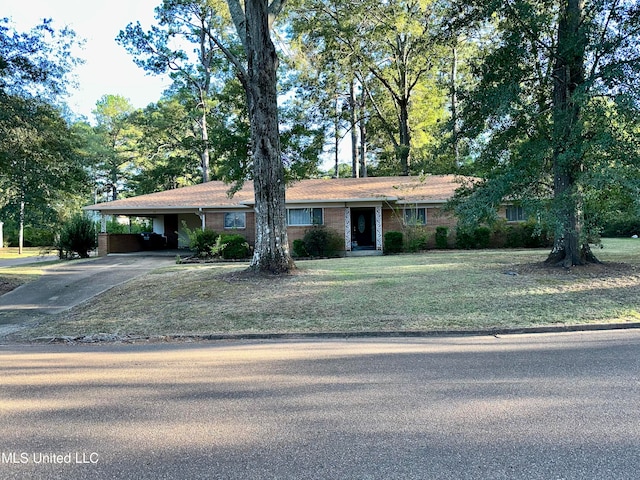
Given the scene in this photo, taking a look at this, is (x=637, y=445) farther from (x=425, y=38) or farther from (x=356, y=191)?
(x=425, y=38)

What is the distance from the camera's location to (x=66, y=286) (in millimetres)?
14422

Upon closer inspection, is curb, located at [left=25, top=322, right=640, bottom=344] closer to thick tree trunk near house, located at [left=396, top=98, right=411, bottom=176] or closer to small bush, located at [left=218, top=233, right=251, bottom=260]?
small bush, located at [left=218, top=233, right=251, bottom=260]

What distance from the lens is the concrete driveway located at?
11.5 m

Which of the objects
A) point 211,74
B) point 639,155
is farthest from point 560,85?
point 211,74

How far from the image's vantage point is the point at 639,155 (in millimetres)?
11016

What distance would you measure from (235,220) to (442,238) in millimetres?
11031

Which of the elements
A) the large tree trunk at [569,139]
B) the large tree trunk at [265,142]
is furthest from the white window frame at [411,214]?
the large tree trunk at [265,142]

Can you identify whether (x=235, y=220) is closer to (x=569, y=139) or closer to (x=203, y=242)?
(x=203, y=242)

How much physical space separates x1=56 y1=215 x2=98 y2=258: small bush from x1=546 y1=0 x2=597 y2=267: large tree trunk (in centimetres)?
2187

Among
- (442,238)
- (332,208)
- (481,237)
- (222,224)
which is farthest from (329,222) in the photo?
(481,237)

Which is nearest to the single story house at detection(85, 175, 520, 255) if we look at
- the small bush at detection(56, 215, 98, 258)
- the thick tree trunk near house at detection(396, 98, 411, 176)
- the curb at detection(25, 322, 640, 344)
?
the small bush at detection(56, 215, 98, 258)

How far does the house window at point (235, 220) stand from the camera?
2433 cm

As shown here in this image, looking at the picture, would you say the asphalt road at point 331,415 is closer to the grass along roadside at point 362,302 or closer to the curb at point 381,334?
the curb at point 381,334

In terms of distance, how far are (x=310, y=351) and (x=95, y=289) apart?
398 inches
